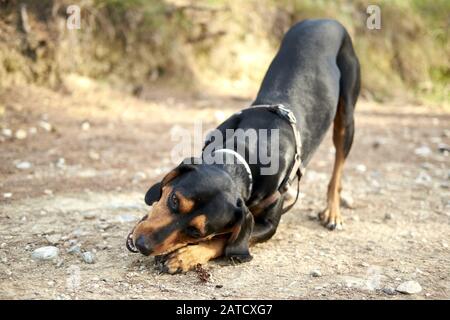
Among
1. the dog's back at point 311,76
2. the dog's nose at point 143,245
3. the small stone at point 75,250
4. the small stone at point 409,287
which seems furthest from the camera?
the dog's back at point 311,76

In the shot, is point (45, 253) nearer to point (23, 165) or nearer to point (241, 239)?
point (241, 239)

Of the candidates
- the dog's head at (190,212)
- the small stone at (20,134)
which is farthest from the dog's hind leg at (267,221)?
the small stone at (20,134)

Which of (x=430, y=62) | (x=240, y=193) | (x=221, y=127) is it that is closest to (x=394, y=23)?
(x=430, y=62)

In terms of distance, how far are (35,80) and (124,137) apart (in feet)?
6.33

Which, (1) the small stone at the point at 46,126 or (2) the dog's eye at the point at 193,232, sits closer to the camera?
(2) the dog's eye at the point at 193,232

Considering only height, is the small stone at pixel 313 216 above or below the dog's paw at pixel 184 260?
below

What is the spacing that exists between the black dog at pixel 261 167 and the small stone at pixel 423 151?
7.03 ft

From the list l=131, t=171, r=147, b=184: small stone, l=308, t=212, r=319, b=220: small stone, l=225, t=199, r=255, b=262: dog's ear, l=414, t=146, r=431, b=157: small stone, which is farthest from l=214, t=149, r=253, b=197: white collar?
l=414, t=146, r=431, b=157: small stone

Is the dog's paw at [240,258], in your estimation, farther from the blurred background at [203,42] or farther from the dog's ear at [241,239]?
the blurred background at [203,42]

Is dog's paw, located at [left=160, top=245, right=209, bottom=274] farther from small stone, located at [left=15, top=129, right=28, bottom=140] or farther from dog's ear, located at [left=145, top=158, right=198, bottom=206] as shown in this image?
small stone, located at [left=15, top=129, right=28, bottom=140]

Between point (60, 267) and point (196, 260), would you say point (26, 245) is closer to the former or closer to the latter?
point (60, 267)

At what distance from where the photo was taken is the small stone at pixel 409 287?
10.9 feet

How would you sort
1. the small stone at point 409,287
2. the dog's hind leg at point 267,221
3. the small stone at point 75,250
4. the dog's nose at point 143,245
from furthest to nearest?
the dog's hind leg at point 267,221 < the small stone at point 75,250 < the small stone at point 409,287 < the dog's nose at point 143,245

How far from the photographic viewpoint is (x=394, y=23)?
10.7 meters
